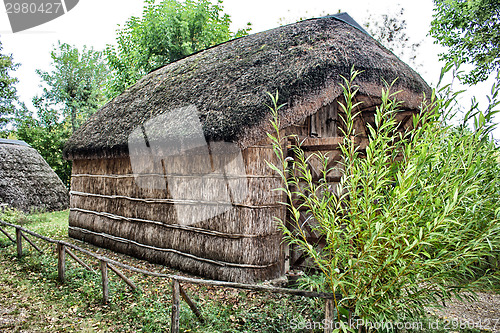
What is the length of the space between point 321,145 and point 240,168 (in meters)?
1.25

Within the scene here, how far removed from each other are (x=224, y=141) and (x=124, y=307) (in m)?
2.62

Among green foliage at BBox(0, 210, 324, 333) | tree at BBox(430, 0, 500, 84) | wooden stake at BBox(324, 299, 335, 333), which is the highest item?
tree at BBox(430, 0, 500, 84)

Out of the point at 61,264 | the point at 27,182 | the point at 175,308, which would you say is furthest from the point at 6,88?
the point at 175,308

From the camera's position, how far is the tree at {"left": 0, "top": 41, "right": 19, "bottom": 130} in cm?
1906

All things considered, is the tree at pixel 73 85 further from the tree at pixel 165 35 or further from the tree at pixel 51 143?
the tree at pixel 165 35

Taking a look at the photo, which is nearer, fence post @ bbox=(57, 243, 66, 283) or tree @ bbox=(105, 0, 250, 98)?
fence post @ bbox=(57, 243, 66, 283)

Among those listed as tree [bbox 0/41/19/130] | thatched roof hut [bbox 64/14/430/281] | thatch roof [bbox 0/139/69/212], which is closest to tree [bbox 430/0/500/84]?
thatched roof hut [bbox 64/14/430/281]

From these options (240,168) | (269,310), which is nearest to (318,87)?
(240,168)

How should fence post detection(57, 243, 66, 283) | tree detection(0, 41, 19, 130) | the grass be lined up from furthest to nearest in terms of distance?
tree detection(0, 41, 19, 130) < fence post detection(57, 243, 66, 283) < the grass

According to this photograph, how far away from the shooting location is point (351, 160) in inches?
89.4

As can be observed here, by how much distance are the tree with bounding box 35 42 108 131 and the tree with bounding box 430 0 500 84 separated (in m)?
18.6

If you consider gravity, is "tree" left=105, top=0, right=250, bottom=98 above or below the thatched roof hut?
above

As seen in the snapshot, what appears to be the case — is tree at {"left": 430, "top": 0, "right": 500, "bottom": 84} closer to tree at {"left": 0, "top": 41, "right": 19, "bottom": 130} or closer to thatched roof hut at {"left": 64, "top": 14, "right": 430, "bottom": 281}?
thatched roof hut at {"left": 64, "top": 14, "right": 430, "bottom": 281}

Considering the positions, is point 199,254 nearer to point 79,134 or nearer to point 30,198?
point 79,134
